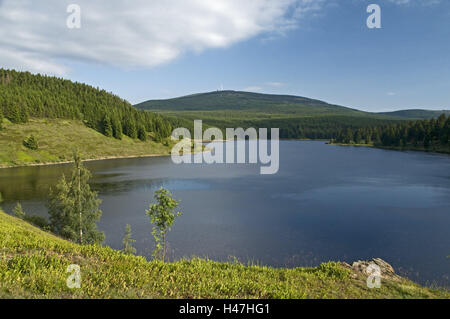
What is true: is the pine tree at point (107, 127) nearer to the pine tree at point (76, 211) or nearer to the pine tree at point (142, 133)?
the pine tree at point (142, 133)

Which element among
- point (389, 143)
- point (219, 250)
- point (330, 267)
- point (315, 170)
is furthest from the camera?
point (389, 143)

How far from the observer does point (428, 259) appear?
93.4 feet

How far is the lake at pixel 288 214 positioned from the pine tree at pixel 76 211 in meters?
3.02

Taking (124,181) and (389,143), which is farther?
(389,143)

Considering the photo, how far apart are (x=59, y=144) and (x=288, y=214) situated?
334 feet

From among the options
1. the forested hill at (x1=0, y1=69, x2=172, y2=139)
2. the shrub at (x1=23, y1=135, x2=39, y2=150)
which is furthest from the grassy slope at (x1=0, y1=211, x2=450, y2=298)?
the forested hill at (x1=0, y1=69, x2=172, y2=139)

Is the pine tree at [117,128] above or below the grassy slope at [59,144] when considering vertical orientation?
above

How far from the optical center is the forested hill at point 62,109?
399 feet

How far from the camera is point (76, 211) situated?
3139 centimetres

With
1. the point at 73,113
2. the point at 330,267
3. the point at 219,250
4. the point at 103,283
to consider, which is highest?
the point at 73,113

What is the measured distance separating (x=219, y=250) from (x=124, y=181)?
47128 millimetres

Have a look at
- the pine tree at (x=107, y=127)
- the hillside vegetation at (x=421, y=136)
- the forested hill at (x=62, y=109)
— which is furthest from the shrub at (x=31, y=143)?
the hillside vegetation at (x=421, y=136)
